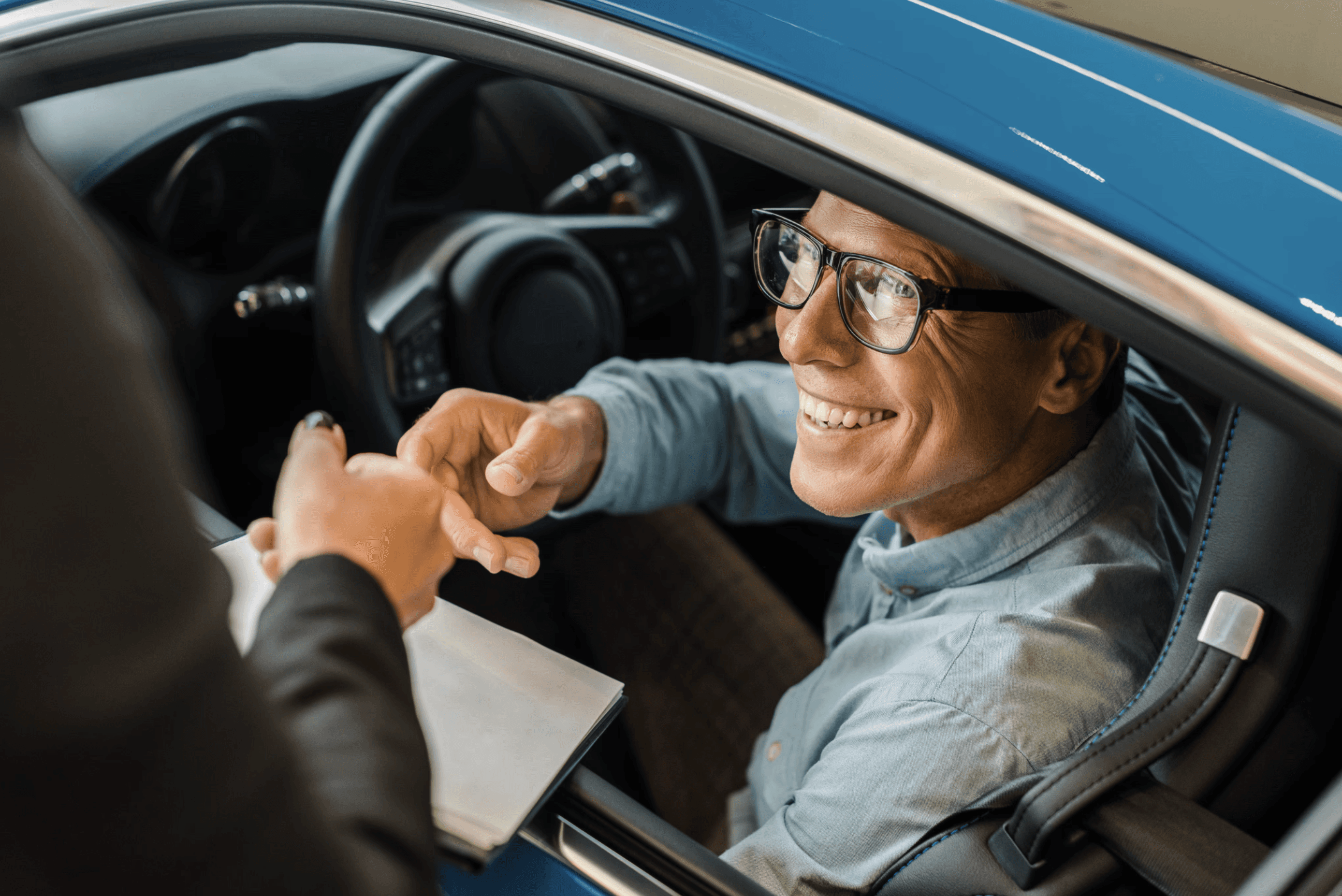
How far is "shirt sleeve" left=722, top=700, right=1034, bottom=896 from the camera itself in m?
0.83

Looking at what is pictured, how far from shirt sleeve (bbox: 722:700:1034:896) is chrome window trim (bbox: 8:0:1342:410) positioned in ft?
1.36

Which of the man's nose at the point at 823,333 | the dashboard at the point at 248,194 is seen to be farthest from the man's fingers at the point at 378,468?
the dashboard at the point at 248,194

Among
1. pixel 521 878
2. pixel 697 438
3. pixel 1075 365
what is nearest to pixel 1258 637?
pixel 1075 365

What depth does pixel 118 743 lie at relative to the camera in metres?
0.38

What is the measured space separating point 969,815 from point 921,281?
1.65 ft

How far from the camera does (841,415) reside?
108 cm

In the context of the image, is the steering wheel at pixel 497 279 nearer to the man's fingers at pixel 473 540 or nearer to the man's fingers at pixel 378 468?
the man's fingers at pixel 473 540

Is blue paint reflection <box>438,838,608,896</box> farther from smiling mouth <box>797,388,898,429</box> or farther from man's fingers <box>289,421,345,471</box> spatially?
smiling mouth <box>797,388,898,429</box>

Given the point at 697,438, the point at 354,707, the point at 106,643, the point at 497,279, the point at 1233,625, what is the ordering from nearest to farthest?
1. the point at 106,643
2. the point at 354,707
3. the point at 1233,625
4. the point at 697,438
5. the point at 497,279

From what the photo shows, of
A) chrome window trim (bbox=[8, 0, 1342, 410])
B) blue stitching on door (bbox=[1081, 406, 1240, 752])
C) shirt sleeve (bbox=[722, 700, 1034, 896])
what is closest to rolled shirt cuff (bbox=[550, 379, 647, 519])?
shirt sleeve (bbox=[722, 700, 1034, 896])

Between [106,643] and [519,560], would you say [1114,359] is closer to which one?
[519,560]

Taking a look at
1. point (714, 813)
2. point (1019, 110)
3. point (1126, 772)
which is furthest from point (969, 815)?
point (714, 813)

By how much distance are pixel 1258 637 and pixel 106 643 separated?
764 mm

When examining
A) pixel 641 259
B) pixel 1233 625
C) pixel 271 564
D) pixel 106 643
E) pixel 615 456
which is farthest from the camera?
pixel 641 259
